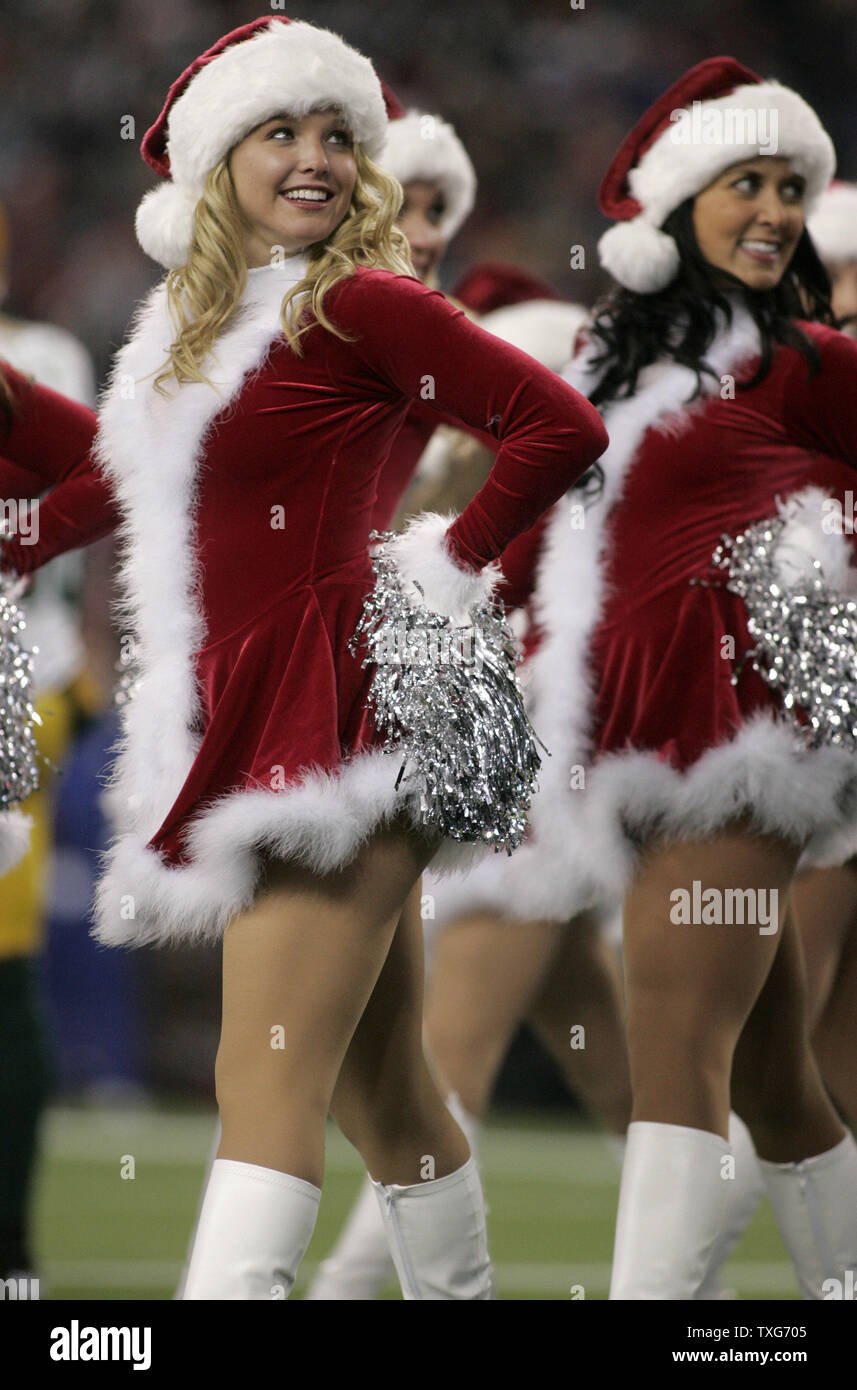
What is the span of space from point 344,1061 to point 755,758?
73cm

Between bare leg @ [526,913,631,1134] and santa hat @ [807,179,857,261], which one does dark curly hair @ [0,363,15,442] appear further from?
santa hat @ [807,179,857,261]

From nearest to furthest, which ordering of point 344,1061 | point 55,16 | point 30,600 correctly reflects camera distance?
point 344,1061 < point 30,600 < point 55,16

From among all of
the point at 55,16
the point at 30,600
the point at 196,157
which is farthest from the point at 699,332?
the point at 55,16

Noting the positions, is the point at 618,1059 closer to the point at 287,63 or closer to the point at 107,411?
the point at 107,411

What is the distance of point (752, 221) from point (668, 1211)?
1504 mm

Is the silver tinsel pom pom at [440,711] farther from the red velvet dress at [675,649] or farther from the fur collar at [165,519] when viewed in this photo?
the red velvet dress at [675,649]

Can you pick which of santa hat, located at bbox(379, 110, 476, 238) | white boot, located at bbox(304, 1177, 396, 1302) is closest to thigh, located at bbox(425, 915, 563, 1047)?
white boot, located at bbox(304, 1177, 396, 1302)

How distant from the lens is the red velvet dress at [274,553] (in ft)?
7.55

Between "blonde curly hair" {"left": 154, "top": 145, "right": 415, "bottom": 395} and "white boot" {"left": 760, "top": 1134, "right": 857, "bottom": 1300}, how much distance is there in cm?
146

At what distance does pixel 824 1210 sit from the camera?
2.91m

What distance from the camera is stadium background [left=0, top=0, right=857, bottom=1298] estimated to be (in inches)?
289

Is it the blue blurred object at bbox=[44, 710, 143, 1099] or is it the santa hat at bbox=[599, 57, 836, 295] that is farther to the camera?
the blue blurred object at bbox=[44, 710, 143, 1099]

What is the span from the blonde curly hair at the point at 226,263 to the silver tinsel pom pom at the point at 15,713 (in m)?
0.45

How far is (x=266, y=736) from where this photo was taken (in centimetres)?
234
